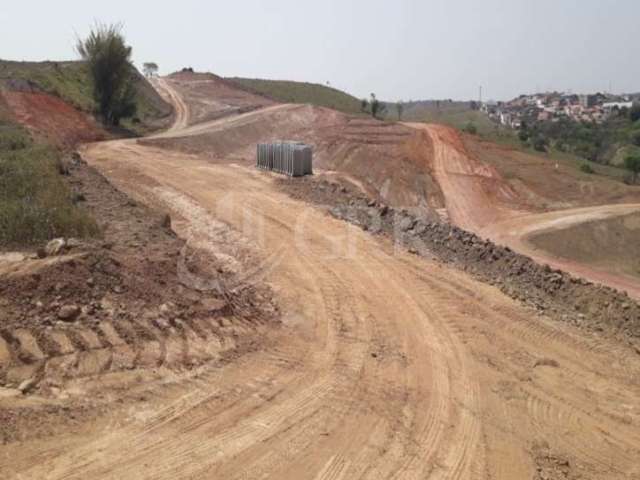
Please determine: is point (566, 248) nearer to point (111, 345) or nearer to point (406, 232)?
point (406, 232)

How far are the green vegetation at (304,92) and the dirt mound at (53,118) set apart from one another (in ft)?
136

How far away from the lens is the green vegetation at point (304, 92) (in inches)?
3046

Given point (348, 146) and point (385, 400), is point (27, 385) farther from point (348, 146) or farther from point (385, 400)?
point (348, 146)

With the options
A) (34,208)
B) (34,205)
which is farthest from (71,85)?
(34,208)

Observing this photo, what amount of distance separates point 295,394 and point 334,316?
3.07 meters

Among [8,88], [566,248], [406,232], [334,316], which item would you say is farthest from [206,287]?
[8,88]

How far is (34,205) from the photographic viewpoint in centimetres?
1065

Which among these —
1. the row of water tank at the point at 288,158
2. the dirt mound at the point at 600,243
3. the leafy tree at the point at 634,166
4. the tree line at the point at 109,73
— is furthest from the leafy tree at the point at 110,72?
the leafy tree at the point at 634,166

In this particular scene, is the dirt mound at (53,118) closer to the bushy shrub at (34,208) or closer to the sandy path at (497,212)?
the bushy shrub at (34,208)

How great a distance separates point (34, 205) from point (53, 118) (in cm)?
2492

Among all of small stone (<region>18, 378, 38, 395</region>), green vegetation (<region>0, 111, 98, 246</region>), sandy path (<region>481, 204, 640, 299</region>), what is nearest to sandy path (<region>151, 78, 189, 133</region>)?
sandy path (<region>481, 204, 640, 299</region>)

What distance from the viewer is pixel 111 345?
711 cm

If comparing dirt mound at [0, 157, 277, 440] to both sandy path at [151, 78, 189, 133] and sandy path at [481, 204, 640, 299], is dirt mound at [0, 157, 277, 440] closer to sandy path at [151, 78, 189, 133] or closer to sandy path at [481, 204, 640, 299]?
sandy path at [481, 204, 640, 299]

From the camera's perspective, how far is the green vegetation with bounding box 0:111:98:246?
9688mm
